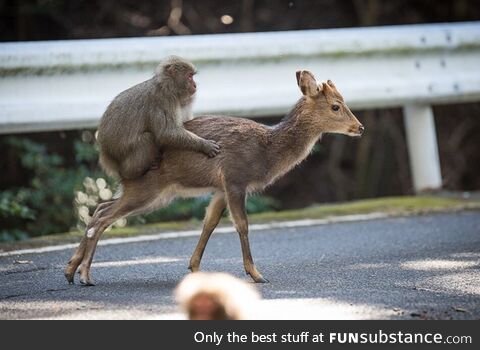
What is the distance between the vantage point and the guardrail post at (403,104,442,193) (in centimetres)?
995

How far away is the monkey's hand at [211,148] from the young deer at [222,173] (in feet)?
0.11

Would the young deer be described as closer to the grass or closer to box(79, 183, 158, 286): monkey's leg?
box(79, 183, 158, 286): monkey's leg

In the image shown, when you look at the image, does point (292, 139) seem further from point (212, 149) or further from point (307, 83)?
point (212, 149)

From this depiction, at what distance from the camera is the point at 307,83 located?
7.47 m

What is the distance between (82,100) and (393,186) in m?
5.45

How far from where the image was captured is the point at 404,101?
32.3 ft

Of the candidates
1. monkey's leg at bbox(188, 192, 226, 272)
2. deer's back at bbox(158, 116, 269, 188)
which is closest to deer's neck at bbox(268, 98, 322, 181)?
deer's back at bbox(158, 116, 269, 188)

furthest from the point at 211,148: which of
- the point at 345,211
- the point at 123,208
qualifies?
the point at 345,211

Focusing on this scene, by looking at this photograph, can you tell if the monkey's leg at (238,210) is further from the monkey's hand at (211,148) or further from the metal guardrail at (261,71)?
the metal guardrail at (261,71)

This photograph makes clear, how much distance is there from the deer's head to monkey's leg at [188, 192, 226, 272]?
0.98 meters

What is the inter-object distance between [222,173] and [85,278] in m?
1.20

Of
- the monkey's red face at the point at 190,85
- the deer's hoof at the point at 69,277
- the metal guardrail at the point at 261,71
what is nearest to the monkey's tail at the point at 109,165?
the monkey's red face at the point at 190,85

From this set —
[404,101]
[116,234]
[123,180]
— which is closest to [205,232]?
[123,180]
